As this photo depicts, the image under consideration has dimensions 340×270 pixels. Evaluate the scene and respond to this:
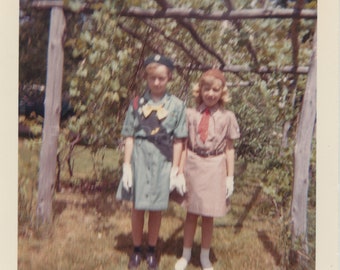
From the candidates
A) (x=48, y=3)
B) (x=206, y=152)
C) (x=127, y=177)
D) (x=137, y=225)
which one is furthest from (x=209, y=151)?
(x=48, y=3)

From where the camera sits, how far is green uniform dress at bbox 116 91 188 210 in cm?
204

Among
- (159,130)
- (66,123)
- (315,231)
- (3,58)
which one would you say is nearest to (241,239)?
(315,231)

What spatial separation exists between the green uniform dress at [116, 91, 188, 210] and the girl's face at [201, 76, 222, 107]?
0.40ft

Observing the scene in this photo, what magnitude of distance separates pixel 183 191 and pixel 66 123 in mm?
717

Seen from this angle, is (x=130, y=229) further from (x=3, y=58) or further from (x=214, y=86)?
(x=3, y=58)

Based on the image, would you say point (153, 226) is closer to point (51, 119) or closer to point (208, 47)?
point (51, 119)

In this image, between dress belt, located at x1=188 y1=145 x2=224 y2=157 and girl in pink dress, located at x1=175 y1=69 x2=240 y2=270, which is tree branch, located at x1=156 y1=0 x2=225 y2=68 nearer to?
girl in pink dress, located at x1=175 y1=69 x2=240 y2=270

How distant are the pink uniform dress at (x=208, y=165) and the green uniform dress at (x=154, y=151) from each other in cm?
8

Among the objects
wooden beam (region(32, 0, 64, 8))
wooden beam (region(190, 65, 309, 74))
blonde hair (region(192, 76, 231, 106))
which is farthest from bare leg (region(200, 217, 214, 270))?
wooden beam (region(32, 0, 64, 8))

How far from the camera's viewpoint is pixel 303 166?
Result: 212 centimetres

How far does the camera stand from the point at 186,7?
2.12 m

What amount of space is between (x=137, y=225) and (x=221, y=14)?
42.0 inches

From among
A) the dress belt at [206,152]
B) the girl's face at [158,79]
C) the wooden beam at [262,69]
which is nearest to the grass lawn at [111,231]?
the dress belt at [206,152]

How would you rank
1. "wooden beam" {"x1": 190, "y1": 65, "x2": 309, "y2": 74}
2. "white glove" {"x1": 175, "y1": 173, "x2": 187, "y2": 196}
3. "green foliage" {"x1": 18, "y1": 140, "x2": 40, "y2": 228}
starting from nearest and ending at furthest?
1. "white glove" {"x1": 175, "y1": 173, "x2": 187, "y2": 196}
2. "green foliage" {"x1": 18, "y1": 140, "x2": 40, "y2": 228}
3. "wooden beam" {"x1": 190, "y1": 65, "x2": 309, "y2": 74}
